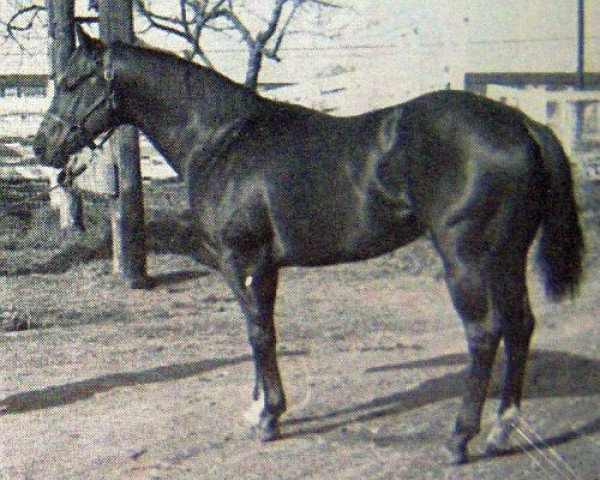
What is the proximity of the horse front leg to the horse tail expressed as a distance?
1.34 meters

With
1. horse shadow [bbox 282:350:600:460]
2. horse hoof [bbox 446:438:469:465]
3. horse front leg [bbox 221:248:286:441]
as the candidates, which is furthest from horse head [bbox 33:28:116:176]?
horse hoof [bbox 446:438:469:465]

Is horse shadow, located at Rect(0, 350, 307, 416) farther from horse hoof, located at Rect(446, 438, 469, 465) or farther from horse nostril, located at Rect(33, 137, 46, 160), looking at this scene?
horse hoof, located at Rect(446, 438, 469, 465)

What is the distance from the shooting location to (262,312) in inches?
200

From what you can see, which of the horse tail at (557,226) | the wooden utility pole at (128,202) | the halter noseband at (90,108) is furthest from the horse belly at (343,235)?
the wooden utility pole at (128,202)

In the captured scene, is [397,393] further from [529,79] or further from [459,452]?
[529,79]

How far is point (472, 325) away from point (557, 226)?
674 mm

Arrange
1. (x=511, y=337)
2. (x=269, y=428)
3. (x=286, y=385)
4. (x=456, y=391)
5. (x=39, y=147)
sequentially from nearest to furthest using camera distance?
(x=511, y=337)
(x=269, y=428)
(x=39, y=147)
(x=456, y=391)
(x=286, y=385)

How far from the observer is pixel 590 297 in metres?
8.74

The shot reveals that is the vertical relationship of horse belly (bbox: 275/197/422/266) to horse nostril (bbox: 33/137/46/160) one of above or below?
below

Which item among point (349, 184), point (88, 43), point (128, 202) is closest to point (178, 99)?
point (88, 43)

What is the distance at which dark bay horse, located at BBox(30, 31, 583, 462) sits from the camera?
14.7 ft

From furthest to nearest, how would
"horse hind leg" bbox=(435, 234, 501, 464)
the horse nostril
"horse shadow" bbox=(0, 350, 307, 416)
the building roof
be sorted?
the building roof < "horse shadow" bbox=(0, 350, 307, 416) < the horse nostril < "horse hind leg" bbox=(435, 234, 501, 464)

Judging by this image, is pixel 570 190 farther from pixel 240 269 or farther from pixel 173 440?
pixel 173 440

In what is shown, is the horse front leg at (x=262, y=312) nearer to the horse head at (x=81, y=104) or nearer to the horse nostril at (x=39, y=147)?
the horse head at (x=81, y=104)
